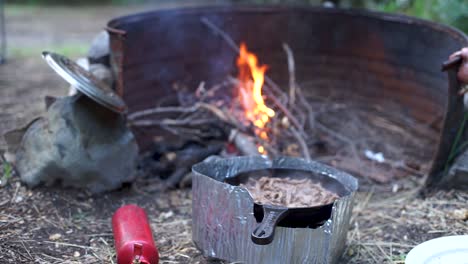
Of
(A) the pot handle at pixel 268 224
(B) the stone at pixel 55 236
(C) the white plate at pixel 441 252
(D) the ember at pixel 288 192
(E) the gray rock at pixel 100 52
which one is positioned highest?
(E) the gray rock at pixel 100 52

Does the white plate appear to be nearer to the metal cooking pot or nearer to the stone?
the metal cooking pot

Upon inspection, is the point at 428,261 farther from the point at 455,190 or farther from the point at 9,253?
the point at 9,253

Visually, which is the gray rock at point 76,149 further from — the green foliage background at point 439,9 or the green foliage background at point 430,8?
the green foliage background at point 439,9

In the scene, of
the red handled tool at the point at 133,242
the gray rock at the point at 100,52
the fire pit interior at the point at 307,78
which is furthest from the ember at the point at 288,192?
the gray rock at the point at 100,52

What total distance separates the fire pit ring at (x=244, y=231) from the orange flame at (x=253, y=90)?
5.18ft

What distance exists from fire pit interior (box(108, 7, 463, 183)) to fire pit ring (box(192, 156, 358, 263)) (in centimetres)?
142

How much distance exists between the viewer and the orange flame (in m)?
4.79

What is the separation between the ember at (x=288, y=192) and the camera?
3.08m

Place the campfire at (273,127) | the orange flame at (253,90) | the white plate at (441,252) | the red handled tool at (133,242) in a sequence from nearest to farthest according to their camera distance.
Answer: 1. the white plate at (441,252)
2. the red handled tool at (133,242)
3. the campfire at (273,127)
4. the orange flame at (253,90)

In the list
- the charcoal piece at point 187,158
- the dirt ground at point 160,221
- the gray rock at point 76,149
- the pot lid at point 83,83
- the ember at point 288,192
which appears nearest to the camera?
the ember at point 288,192

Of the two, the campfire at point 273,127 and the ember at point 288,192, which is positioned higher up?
the ember at point 288,192

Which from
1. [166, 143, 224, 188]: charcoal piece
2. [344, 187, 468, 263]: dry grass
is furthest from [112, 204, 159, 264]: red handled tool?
[344, 187, 468, 263]: dry grass

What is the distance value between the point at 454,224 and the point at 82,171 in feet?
8.26

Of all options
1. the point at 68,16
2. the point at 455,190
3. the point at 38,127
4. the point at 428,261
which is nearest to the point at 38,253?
the point at 38,127
